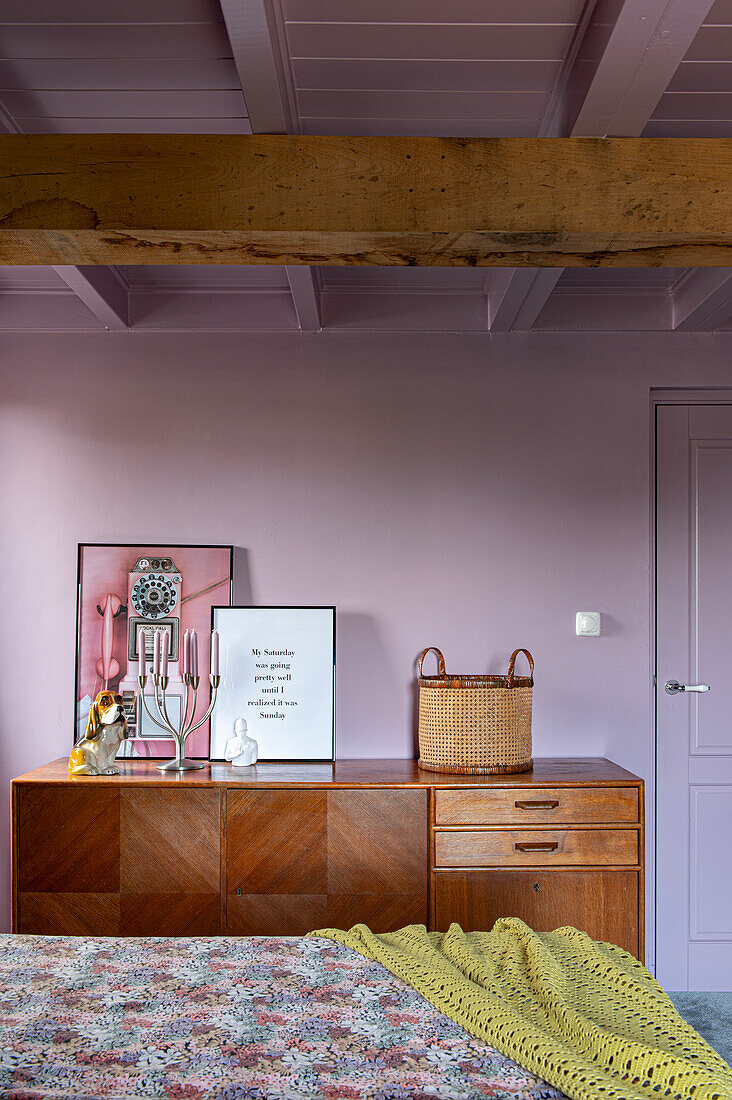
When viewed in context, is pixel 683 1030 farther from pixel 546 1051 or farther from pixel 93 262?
pixel 93 262

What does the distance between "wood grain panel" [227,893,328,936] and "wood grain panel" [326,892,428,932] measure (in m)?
0.04

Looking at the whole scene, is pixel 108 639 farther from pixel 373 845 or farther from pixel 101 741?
pixel 373 845

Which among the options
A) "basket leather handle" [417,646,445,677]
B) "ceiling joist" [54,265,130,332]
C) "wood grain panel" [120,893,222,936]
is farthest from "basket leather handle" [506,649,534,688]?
"ceiling joist" [54,265,130,332]

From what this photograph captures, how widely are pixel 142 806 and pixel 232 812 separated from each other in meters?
0.28

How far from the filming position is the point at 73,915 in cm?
272

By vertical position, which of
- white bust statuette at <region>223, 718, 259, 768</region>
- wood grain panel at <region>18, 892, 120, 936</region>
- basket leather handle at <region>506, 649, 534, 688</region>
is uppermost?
basket leather handle at <region>506, 649, 534, 688</region>

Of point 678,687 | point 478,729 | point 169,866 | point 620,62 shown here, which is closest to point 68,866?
point 169,866

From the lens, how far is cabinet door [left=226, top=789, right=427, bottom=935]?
2.71 m

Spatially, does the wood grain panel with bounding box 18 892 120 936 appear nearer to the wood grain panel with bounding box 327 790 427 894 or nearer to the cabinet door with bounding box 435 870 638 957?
the wood grain panel with bounding box 327 790 427 894

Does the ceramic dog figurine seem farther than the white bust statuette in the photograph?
No

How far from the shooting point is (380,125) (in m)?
2.23

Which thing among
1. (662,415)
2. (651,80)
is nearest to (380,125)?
(651,80)

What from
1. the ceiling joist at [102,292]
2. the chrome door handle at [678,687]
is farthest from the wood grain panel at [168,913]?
the ceiling joist at [102,292]

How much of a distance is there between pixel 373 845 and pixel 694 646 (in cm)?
151
